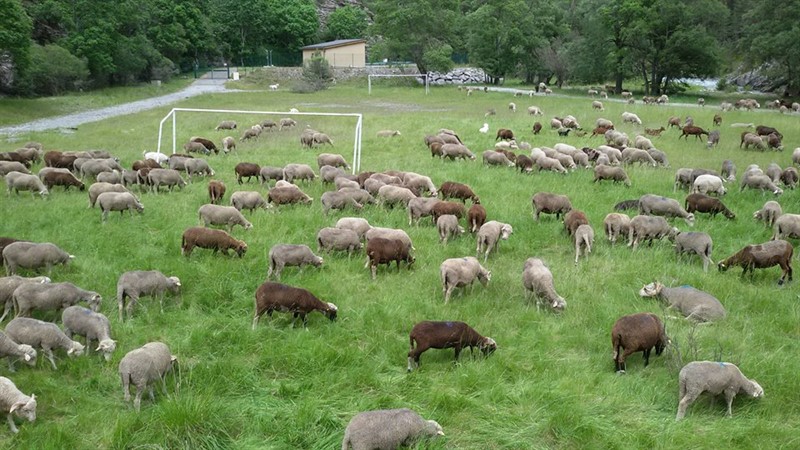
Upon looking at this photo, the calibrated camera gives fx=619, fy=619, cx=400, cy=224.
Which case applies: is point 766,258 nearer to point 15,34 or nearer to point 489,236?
point 489,236

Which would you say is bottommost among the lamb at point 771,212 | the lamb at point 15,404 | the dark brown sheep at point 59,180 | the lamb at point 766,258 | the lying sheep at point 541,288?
the lamb at point 15,404

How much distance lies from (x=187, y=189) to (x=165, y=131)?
1315cm

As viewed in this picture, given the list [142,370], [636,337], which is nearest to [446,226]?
[636,337]

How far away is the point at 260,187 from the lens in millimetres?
18141

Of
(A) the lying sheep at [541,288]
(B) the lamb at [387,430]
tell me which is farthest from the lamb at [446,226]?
(B) the lamb at [387,430]

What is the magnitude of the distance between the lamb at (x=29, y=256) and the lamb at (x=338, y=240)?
4798 millimetres

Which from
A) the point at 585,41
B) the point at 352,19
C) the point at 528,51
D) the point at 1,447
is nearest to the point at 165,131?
the point at 1,447

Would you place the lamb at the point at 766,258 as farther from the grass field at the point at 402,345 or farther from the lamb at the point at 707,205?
the lamb at the point at 707,205

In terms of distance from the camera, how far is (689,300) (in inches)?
397

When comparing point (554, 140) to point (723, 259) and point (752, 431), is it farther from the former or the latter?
point (752, 431)

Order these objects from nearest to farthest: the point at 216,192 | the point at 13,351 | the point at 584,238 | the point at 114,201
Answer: the point at 13,351 < the point at 584,238 < the point at 114,201 < the point at 216,192

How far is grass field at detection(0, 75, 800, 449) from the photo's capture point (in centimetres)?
687

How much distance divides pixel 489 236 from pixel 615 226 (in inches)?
117

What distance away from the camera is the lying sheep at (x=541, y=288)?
10.1m
